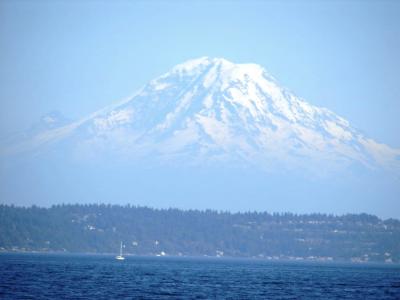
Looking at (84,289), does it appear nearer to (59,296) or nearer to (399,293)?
(59,296)

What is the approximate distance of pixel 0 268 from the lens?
16625cm

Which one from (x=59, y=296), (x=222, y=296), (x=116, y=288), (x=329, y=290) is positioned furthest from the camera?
(x=329, y=290)

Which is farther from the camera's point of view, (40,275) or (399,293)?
(40,275)

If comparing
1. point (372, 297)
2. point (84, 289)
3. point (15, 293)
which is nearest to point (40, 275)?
point (84, 289)

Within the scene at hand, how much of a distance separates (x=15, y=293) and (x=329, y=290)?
43992 millimetres

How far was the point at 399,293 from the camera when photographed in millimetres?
132750

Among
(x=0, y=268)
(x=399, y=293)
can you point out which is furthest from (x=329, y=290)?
(x=0, y=268)

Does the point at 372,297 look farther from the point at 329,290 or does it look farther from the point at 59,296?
the point at 59,296

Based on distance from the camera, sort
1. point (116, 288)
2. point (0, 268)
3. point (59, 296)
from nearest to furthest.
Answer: point (59, 296), point (116, 288), point (0, 268)

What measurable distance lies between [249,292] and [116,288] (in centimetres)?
1636

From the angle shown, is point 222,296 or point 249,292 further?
point 249,292

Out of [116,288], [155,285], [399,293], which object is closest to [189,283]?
[155,285]

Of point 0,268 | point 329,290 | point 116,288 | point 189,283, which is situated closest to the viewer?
point 116,288

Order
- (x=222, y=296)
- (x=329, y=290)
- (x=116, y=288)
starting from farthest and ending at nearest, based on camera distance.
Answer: (x=329, y=290) < (x=116, y=288) < (x=222, y=296)
